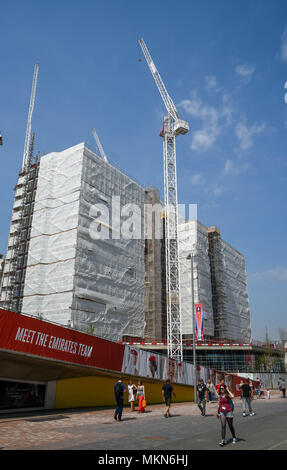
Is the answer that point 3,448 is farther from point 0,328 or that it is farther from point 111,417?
point 111,417

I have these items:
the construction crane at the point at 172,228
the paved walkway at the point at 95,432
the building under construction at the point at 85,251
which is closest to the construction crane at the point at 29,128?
the building under construction at the point at 85,251

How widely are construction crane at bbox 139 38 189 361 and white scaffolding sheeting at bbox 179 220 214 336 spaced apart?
10.9 feet

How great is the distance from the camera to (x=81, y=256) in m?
41.7

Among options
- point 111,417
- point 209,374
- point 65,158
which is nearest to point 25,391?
point 111,417

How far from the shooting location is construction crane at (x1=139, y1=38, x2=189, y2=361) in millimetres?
52094

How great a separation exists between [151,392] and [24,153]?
48532 mm

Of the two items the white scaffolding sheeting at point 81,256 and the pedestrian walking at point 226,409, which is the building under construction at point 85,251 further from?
the pedestrian walking at point 226,409

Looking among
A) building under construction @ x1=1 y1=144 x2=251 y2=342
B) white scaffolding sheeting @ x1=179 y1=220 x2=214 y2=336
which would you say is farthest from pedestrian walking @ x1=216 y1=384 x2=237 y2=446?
white scaffolding sheeting @ x1=179 y1=220 x2=214 y2=336

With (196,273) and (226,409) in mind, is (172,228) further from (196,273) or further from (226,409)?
(226,409)

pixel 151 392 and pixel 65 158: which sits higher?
pixel 65 158

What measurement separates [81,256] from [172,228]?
2143 cm

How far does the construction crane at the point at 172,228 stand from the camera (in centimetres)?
5209

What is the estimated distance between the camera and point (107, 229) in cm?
4662

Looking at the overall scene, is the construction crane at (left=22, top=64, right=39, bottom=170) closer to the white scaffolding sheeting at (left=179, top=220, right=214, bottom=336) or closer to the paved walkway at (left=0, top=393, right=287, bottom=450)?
the white scaffolding sheeting at (left=179, top=220, right=214, bottom=336)
